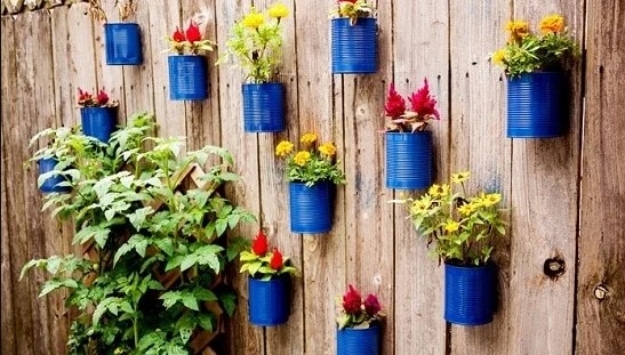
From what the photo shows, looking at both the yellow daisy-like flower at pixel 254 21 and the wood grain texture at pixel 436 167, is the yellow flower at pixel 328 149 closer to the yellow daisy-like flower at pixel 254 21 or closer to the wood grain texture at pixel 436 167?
the wood grain texture at pixel 436 167

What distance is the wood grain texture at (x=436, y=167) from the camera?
1939 mm

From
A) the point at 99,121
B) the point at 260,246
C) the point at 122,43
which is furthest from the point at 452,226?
the point at 99,121

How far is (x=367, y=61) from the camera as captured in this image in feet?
6.61

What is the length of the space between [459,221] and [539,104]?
37 cm

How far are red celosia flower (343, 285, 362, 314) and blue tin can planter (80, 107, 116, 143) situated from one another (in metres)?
1.26

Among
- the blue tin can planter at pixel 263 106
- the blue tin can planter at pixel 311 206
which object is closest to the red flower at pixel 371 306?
the blue tin can planter at pixel 311 206

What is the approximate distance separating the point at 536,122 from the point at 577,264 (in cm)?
33

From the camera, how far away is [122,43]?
9.02 ft

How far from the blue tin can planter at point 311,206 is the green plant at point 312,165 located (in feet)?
0.06

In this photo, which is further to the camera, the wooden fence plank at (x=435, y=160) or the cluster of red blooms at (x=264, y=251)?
the cluster of red blooms at (x=264, y=251)

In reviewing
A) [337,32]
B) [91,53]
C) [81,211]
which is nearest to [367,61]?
[337,32]

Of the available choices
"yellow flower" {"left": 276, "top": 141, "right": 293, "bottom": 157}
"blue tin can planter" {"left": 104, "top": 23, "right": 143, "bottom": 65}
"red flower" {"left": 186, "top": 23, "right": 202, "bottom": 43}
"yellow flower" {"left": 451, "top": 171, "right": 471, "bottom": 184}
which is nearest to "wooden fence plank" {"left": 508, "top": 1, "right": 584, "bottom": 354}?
"yellow flower" {"left": 451, "top": 171, "right": 471, "bottom": 184}

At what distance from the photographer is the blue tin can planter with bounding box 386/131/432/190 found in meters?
1.89

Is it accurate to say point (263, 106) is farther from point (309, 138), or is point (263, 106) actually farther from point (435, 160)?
point (435, 160)
